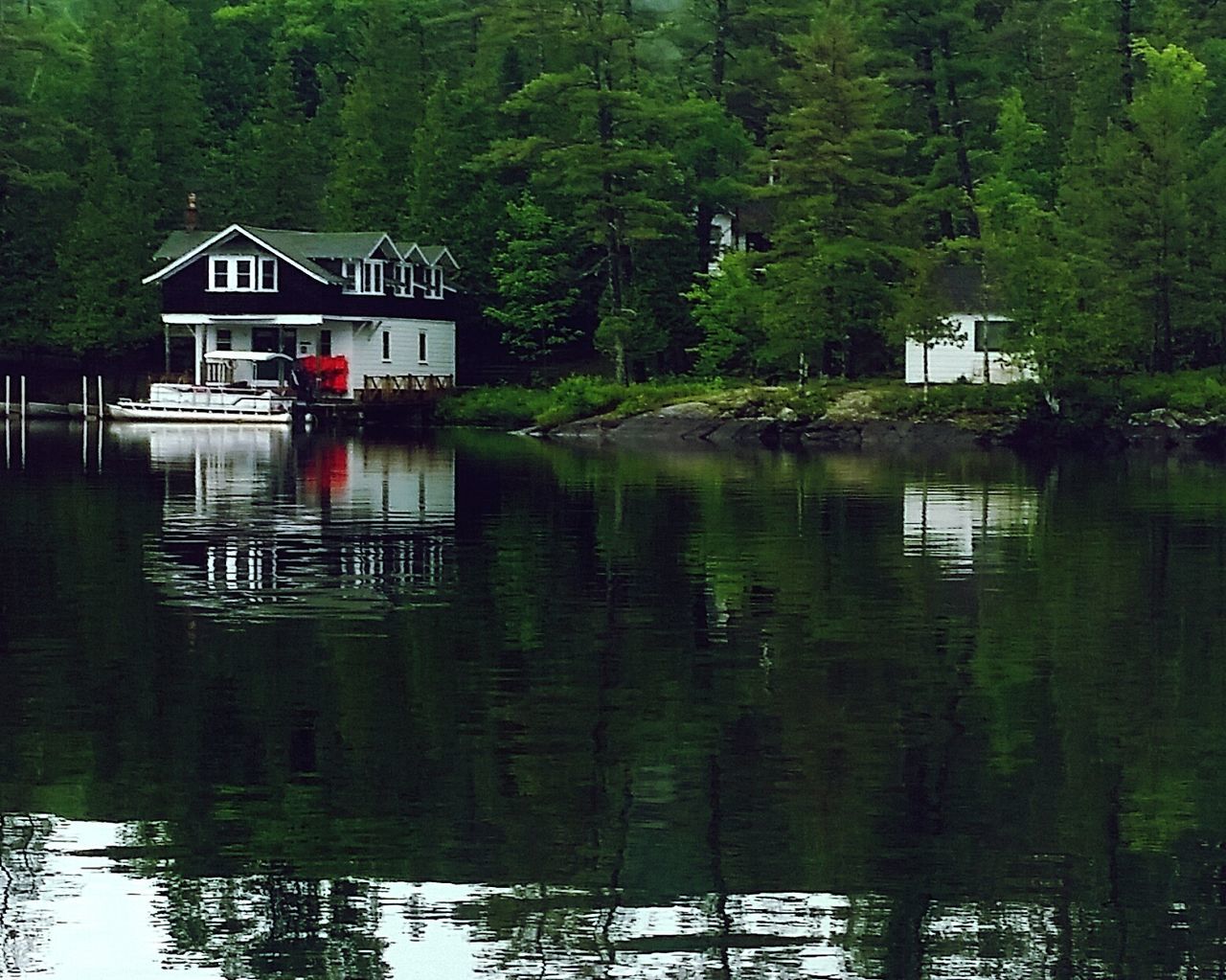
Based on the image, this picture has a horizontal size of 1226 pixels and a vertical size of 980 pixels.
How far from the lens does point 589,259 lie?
84.7 metres

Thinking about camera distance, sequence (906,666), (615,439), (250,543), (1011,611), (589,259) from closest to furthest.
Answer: (906,666) → (1011,611) → (250,543) → (615,439) → (589,259)

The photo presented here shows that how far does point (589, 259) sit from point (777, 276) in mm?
14769

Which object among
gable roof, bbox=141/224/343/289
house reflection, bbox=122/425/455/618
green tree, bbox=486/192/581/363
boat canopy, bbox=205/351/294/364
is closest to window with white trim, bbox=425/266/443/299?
green tree, bbox=486/192/581/363

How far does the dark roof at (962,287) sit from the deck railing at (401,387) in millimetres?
19041

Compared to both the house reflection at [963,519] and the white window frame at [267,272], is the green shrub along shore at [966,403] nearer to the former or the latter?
the white window frame at [267,272]

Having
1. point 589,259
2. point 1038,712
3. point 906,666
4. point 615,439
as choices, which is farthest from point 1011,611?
point 589,259

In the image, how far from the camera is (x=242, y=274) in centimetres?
8100

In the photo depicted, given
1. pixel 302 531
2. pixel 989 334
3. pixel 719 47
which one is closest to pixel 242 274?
pixel 719 47

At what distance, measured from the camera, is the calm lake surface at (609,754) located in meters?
11.6

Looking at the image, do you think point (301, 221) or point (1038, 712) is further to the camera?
point (301, 221)

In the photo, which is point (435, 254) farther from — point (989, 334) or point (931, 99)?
point (989, 334)

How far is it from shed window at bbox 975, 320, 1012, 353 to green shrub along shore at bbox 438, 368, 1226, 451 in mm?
2005

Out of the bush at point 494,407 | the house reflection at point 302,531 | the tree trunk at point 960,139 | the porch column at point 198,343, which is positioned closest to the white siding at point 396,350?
the bush at point 494,407

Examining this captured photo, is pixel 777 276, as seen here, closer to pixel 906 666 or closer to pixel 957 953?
pixel 906 666
